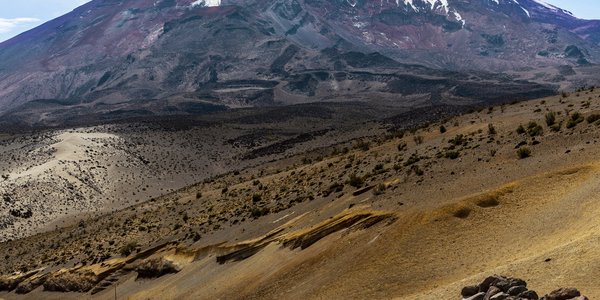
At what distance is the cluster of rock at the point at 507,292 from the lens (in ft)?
31.1

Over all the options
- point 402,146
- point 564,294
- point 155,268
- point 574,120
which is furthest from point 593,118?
point 155,268

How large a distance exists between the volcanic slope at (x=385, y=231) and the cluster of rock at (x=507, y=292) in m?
0.99

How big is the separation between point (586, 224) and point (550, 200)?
2.46m

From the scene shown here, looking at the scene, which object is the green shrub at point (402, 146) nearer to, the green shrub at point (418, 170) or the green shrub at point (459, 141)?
the green shrub at point (459, 141)

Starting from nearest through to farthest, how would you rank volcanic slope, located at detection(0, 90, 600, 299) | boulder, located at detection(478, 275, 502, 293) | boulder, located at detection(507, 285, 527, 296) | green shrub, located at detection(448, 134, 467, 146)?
1. boulder, located at detection(507, 285, 527, 296)
2. boulder, located at detection(478, 275, 502, 293)
3. volcanic slope, located at detection(0, 90, 600, 299)
4. green shrub, located at detection(448, 134, 467, 146)

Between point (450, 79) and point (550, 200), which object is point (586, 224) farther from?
point (450, 79)

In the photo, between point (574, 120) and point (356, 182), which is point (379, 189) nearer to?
point (356, 182)

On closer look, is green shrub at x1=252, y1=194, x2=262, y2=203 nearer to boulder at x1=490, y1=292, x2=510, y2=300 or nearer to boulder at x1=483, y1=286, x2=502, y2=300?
boulder at x1=483, y1=286, x2=502, y2=300

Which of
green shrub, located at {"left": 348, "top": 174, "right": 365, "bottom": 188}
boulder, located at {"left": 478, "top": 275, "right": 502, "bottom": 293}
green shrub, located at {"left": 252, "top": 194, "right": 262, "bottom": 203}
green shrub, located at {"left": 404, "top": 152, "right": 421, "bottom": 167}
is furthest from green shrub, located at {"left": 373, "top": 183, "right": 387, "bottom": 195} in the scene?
green shrub, located at {"left": 252, "top": 194, "right": 262, "bottom": 203}

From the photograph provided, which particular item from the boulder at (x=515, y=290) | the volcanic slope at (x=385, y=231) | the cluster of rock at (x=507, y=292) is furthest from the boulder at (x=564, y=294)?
the volcanic slope at (x=385, y=231)

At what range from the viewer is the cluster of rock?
9484 mm

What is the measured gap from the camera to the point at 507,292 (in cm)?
1010

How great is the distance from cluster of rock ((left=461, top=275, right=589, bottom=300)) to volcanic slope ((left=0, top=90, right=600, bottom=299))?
3.25 ft

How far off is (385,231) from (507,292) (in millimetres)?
6899
